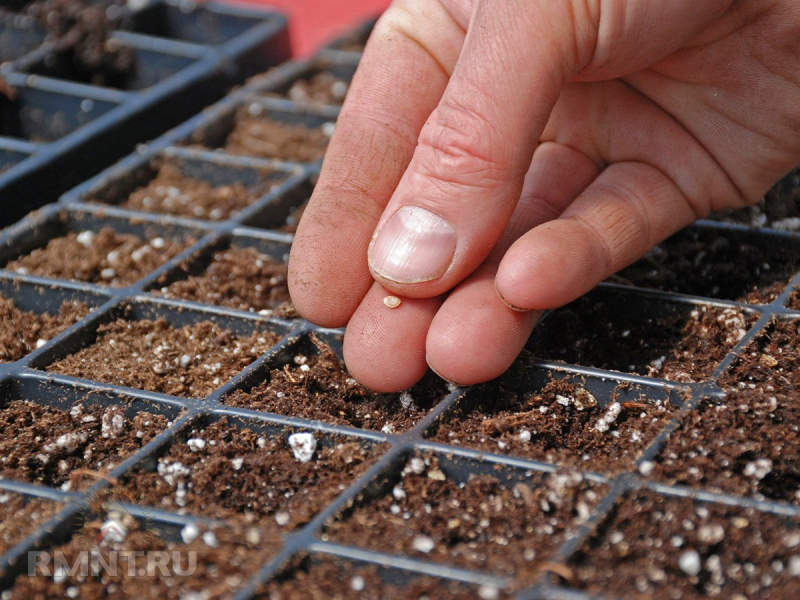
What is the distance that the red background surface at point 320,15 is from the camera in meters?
2.89

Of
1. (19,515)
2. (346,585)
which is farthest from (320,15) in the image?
(346,585)

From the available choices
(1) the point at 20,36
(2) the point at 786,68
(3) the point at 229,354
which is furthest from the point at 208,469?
(1) the point at 20,36

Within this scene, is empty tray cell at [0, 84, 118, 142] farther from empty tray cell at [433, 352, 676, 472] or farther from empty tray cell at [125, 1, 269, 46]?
empty tray cell at [433, 352, 676, 472]

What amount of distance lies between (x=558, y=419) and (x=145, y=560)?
481 millimetres

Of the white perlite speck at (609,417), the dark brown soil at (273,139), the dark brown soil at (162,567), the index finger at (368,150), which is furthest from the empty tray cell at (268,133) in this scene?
the dark brown soil at (162,567)

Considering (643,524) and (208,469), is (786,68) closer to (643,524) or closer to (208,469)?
(643,524)

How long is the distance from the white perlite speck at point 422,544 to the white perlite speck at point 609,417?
0.28 metres

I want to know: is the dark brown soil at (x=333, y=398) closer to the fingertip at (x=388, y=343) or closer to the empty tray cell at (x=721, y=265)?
the fingertip at (x=388, y=343)

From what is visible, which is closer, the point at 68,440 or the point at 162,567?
the point at 162,567

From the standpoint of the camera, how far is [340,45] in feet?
7.16

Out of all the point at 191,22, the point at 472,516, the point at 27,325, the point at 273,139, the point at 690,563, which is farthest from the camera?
the point at 191,22

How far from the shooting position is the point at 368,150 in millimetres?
1161

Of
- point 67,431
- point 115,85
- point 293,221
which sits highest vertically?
point 115,85

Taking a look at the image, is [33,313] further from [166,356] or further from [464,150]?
[464,150]
